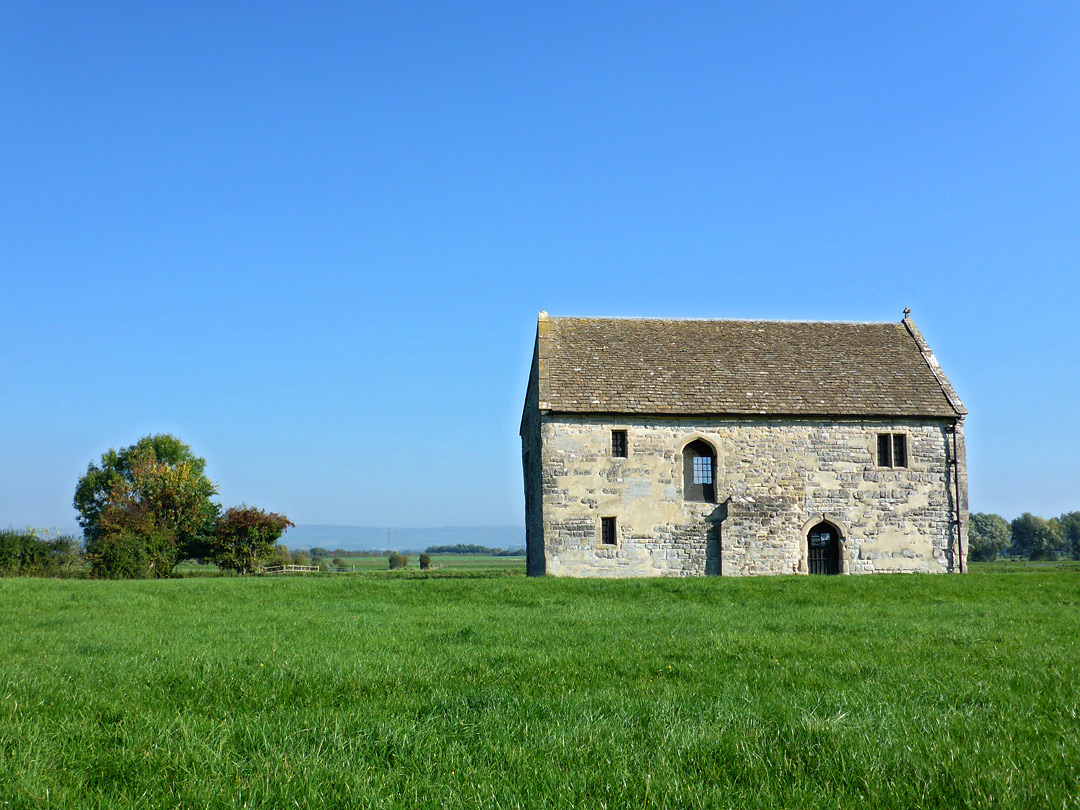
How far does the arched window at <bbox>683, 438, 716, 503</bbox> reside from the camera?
28.9 m

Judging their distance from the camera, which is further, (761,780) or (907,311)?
(907,311)

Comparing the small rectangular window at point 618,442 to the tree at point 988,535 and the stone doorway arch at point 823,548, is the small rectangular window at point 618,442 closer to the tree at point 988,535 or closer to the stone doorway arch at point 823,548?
the stone doorway arch at point 823,548

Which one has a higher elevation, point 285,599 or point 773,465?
point 773,465

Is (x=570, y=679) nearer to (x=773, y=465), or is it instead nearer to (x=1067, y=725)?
(x=1067, y=725)

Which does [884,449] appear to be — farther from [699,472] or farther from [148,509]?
[148,509]

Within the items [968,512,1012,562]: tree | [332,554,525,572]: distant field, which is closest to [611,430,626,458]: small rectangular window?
[332,554,525,572]: distant field

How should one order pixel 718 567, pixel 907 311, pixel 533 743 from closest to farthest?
1. pixel 533 743
2. pixel 718 567
3. pixel 907 311

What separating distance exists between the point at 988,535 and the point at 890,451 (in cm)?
8237

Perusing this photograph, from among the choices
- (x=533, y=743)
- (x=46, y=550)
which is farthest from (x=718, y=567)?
(x=46, y=550)

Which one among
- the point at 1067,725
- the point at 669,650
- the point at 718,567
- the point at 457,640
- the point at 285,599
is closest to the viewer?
the point at 1067,725

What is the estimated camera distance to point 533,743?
552 cm

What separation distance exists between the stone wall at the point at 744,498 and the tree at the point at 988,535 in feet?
240

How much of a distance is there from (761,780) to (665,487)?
2400 centimetres

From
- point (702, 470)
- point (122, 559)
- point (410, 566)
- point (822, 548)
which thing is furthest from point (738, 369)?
point (410, 566)
